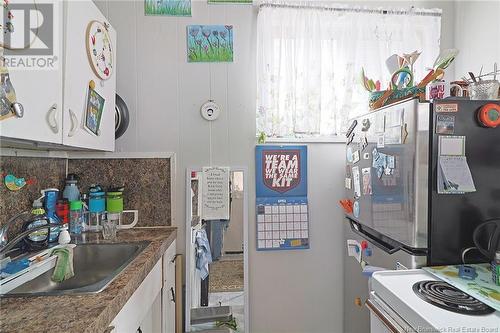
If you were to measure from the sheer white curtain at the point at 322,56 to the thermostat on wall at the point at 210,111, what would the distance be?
0.93 feet

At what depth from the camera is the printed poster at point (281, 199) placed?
1.83 meters

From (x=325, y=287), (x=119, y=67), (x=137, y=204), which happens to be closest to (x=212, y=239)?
(x=137, y=204)

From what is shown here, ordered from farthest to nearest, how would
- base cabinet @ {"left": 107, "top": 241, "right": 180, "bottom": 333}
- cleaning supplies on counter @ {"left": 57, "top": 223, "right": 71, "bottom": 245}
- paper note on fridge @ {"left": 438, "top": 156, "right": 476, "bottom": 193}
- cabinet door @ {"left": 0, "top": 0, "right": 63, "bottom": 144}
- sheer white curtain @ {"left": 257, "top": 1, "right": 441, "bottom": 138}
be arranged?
1. sheer white curtain @ {"left": 257, "top": 1, "right": 441, "bottom": 138}
2. cleaning supplies on counter @ {"left": 57, "top": 223, "right": 71, "bottom": 245}
3. paper note on fridge @ {"left": 438, "top": 156, "right": 476, "bottom": 193}
4. base cabinet @ {"left": 107, "top": 241, "right": 180, "bottom": 333}
5. cabinet door @ {"left": 0, "top": 0, "right": 63, "bottom": 144}

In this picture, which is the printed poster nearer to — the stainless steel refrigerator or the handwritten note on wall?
the handwritten note on wall

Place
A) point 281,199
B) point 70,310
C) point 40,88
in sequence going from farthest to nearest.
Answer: point 281,199 < point 40,88 < point 70,310

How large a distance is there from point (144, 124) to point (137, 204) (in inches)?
20.7

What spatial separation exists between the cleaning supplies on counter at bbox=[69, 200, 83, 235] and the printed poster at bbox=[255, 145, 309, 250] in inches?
41.4

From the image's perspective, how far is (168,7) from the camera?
5.91 ft

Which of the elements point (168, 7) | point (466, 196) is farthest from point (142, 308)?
point (168, 7)

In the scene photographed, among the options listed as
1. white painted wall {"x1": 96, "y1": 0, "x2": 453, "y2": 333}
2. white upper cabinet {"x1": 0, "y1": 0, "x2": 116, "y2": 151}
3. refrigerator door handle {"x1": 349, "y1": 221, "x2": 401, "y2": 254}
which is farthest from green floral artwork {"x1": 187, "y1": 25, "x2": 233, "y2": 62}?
refrigerator door handle {"x1": 349, "y1": 221, "x2": 401, "y2": 254}

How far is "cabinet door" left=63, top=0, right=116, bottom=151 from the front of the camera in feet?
3.56

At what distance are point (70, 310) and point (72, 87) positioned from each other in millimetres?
836

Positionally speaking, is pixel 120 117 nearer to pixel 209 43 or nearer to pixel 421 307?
pixel 209 43

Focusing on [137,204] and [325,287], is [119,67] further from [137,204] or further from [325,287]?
[325,287]
